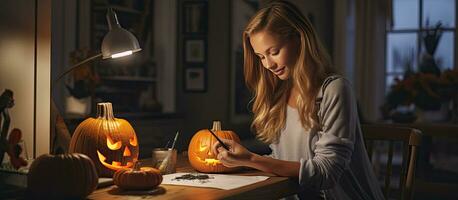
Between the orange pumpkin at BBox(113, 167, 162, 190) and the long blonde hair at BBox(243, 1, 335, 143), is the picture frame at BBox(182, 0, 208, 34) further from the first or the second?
the orange pumpkin at BBox(113, 167, 162, 190)

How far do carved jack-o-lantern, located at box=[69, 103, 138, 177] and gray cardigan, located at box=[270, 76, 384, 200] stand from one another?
1.69 ft

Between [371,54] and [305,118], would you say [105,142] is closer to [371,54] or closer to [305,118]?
[305,118]

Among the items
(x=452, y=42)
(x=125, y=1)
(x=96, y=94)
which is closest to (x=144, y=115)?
(x=96, y=94)

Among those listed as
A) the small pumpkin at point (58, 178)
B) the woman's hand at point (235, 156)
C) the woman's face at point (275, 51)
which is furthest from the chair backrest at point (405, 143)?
the small pumpkin at point (58, 178)

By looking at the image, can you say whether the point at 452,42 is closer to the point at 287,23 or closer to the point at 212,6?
the point at 212,6

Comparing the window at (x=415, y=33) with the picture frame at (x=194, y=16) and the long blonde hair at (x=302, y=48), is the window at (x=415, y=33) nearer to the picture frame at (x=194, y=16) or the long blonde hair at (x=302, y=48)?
the picture frame at (x=194, y=16)

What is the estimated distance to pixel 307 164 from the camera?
1773mm

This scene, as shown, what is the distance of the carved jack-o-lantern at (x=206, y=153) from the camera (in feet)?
6.32

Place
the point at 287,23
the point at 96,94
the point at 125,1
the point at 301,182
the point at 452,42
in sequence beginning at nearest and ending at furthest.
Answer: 1. the point at 301,182
2. the point at 287,23
3. the point at 96,94
4. the point at 125,1
5. the point at 452,42

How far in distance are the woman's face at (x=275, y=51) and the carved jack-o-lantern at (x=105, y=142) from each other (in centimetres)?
49

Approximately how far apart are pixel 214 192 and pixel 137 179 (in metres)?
0.19

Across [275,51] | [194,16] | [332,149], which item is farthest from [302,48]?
[194,16]

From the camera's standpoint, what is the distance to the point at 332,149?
5.92ft

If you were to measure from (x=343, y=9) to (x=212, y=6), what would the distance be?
6.06 ft
